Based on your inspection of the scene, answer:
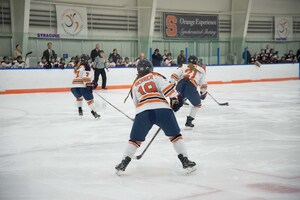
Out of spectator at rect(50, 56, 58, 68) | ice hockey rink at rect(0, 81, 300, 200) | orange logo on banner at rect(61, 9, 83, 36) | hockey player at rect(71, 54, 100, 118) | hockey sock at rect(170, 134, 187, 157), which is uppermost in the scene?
orange logo on banner at rect(61, 9, 83, 36)

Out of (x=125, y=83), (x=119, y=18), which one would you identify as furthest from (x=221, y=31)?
(x=125, y=83)

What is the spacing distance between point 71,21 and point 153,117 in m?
14.9

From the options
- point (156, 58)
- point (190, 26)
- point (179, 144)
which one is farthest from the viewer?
point (190, 26)

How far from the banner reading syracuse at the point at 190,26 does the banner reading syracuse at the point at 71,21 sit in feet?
14.7

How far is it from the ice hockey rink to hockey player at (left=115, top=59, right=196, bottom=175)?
0.17 metres

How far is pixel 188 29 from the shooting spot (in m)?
21.8

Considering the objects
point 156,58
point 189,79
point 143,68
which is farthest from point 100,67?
point 143,68

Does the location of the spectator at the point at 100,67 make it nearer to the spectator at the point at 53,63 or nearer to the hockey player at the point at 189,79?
the spectator at the point at 53,63

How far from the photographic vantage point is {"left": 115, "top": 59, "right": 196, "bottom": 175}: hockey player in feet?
12.6

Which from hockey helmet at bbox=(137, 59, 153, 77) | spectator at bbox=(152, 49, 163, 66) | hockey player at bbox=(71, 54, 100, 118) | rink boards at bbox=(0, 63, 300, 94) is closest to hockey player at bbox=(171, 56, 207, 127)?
hockey player at bbox=(71, 54, 100, 118)

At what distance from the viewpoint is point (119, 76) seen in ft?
49.5

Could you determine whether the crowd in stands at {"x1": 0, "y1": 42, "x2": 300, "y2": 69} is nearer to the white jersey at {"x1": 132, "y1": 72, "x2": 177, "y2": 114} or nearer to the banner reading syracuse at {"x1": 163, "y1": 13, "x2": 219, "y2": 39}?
the banner reading syracuse at {"x1": 163, "y1": 13, "x2": 219, "y2": 39}

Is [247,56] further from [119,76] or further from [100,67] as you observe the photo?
[100,67]

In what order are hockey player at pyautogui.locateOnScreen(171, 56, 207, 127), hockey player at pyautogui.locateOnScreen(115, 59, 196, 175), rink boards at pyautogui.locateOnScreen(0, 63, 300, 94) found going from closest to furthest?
1. hockey player at pyautogui.locateOnScreen(115, 59, 196, 175)
2. hockey player at pyautogui.locateOnScreen(171, 56, 207, 127)
3. rink boards at pyautogui.locateOnScreen(0, 63, 300, 94)
